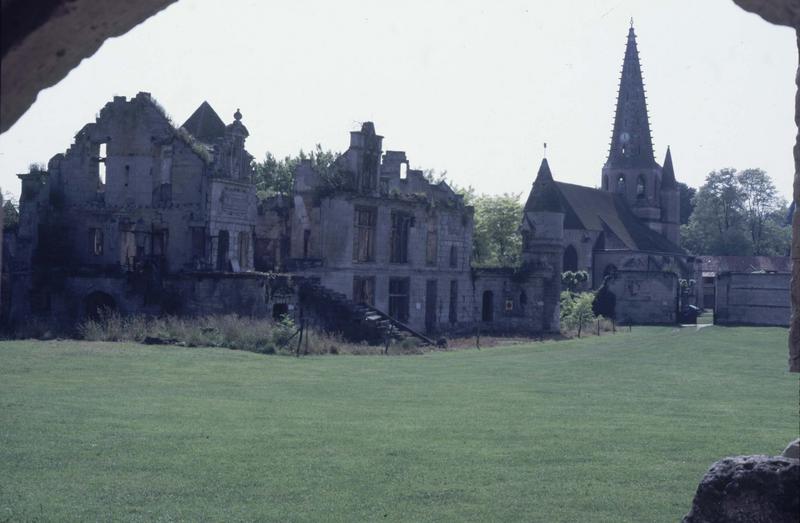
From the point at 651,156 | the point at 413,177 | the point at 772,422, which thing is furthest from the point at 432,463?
the point at 651,156

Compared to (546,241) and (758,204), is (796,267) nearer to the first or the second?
(546,241)

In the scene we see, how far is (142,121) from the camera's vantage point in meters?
41.7

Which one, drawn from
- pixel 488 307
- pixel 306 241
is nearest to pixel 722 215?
pixel 488 307

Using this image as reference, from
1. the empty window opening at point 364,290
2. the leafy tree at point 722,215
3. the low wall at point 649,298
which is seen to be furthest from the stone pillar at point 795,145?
the leafy tree at point 722,215

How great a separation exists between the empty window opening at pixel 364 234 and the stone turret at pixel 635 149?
190 ft

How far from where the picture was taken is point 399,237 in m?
48.9

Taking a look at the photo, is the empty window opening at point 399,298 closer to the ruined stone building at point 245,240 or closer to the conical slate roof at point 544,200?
the ruined stone building at point 245,240

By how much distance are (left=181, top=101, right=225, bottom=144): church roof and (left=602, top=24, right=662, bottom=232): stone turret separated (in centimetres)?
6253

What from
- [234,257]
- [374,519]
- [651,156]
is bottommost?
[374,519]

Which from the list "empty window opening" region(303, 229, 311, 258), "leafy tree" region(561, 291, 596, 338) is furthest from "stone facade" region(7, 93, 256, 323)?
"leafy tree" region(561, 291, 596, 338)

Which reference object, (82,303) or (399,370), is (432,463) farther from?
(82,303)

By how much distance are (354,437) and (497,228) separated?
6096 centimetres

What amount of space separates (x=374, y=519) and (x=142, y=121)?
3371 centimetres

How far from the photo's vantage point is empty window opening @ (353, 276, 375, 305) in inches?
1821
